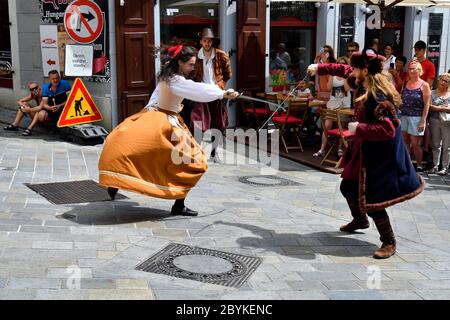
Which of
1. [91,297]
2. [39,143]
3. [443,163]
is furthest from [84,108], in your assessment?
[91,297]

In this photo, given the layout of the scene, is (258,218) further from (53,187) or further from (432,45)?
(432,45)

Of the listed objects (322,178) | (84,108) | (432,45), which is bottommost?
(322,178)

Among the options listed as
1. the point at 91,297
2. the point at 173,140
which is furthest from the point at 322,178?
the point at 91,297

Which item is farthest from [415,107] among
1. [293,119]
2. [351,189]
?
[351,189]

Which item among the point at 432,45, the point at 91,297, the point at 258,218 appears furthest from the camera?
the point at 432,45

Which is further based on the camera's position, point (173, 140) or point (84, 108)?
point (84, 108)

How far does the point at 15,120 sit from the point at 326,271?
28.1 ft

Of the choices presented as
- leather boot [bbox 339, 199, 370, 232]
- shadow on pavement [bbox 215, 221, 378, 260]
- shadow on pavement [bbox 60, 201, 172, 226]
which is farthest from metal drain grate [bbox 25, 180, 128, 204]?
leather boot [bbox 339, 199, 370, 232]

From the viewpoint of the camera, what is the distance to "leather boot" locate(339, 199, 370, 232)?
21.3 feet

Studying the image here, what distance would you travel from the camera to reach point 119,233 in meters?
6.20

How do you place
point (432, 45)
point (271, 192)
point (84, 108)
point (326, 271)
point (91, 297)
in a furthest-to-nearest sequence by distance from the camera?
point (432, 45)
point (84, 108)
point (271, 192)
point (326, 271)
point (91, 297)

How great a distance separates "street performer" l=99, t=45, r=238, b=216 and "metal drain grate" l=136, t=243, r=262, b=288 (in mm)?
731

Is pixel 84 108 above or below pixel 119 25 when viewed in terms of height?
below

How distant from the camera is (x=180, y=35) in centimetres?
1253
